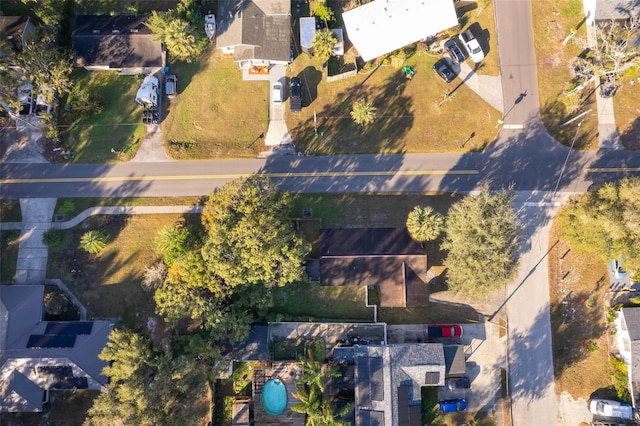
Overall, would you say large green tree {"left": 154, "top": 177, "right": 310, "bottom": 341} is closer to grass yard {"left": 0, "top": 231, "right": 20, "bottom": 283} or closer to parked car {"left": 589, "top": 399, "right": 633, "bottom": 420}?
grass yard {"left": 0, "top": 231, "right": 20, "bottom": 283}

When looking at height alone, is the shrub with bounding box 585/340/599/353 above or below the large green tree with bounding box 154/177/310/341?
below

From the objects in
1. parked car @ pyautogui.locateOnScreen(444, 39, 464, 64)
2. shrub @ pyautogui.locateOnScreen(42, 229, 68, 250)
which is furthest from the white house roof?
shrub @ pyautogui.locateOnScreen(42, 229, 68, 250)

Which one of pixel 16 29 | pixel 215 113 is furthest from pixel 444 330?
pixel 16 29

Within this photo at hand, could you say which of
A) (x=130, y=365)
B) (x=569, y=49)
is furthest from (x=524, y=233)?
(x=130, y=365)

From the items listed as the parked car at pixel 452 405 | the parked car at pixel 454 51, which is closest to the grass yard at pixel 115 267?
the parked car at pixel 452 405

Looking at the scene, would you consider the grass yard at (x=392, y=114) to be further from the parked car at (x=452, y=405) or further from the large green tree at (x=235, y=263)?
the parked car at (x=452, y=405)

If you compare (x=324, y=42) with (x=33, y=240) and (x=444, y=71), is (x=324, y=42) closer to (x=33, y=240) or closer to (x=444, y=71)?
(x=444, y=71)
